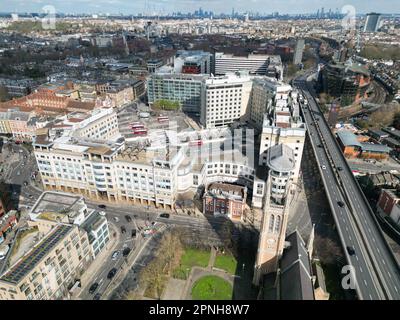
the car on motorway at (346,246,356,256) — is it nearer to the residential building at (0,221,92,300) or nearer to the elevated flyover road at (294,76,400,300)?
the elevated flyover road at (294,76,400,300)

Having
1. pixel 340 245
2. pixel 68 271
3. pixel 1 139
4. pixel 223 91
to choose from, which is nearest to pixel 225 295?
pixel 340 245

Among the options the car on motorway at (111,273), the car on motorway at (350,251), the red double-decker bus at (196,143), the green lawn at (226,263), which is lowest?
the green lawn at (226,263)

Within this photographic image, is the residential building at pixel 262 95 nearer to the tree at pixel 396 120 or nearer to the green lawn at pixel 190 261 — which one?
the tree at pixel 396 120

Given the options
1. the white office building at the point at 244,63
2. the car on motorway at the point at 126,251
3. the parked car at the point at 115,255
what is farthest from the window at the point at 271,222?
the white office building at the point at 244,63

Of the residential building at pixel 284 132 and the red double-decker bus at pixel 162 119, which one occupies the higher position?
the residential building at pixel 284 132

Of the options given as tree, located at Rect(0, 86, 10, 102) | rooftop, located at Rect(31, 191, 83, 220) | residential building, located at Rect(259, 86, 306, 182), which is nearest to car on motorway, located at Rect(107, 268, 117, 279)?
→ rooftop, located at Rect(31, 191, 83, 220)

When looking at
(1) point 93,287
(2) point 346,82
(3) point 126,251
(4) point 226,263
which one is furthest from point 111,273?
(2) point 346,82
